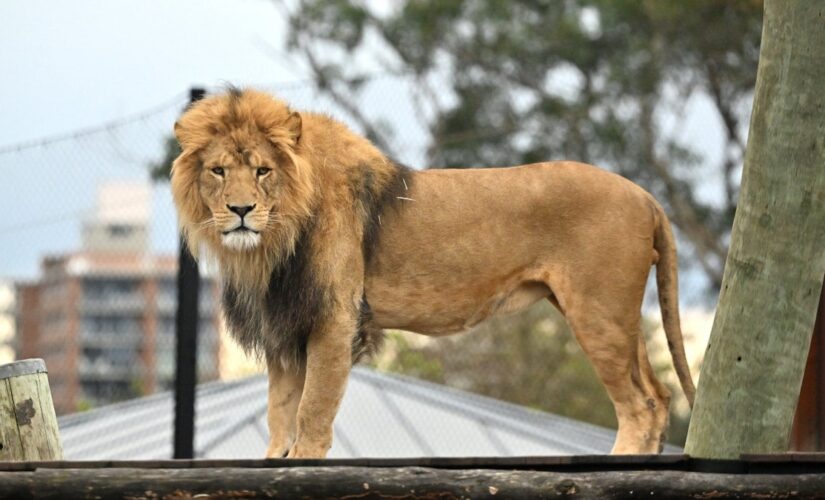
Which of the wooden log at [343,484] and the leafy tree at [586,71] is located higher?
the leafy tree at [586,71]

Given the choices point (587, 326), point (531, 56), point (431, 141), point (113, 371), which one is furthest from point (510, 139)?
point (587, 326)

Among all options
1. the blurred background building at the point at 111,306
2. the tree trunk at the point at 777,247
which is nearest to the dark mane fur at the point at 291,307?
the tree trunk at the point at 777,247

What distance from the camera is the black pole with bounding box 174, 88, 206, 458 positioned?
288 inches

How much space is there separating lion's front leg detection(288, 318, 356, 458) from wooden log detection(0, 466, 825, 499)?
2.89 ft

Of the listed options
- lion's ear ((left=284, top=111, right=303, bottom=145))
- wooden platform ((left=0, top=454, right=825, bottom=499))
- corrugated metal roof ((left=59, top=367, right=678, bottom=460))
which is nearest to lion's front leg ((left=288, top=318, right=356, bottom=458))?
lion's ear ((left=284, top=111, right=303, bottom=145))

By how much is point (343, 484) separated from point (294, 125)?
1459mm

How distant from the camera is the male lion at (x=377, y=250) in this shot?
16.5 feet

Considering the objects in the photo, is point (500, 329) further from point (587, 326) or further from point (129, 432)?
point (587, 326)

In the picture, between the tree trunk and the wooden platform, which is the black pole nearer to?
the wooden platform

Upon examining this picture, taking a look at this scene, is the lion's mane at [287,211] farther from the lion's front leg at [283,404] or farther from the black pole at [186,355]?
the black pole at [186,355]

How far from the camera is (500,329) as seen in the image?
1339cm

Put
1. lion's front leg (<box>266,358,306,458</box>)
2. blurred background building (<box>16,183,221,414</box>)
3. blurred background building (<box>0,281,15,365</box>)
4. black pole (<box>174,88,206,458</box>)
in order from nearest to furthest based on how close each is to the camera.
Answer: lion's front leg (<box>266,358,306,458</box>) < black pole (<box>174,88,206,458</box>) < blurred background building (<box>16,183,221,414</box>) < blurred background building (<box>0,281,15,365</box>)

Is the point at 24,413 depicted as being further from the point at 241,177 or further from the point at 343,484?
the point at 343,484

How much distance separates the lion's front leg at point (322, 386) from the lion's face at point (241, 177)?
1.00 feet
